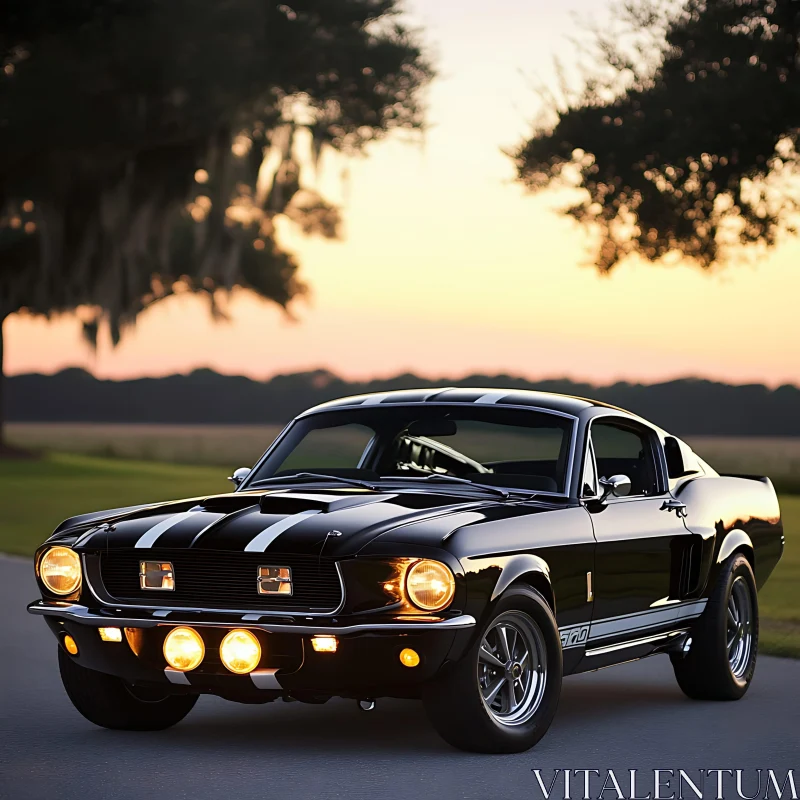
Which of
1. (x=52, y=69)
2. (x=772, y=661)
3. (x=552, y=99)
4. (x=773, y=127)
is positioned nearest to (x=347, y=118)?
(x=52, y=69)

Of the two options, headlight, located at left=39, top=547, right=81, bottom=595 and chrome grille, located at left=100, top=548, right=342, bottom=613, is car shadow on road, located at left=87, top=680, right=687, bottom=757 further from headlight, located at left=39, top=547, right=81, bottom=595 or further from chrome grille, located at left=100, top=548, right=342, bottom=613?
headlight, located at left=39, top=547, right=81, bottom=595

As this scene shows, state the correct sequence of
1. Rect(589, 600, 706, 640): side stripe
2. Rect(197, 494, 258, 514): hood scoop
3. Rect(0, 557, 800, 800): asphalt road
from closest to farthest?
Rect(0, 557, 800, 800): asphalt road < Rect(197, 494, 258, 514): hood scoop < Rect(589, 600, 706, 640): side stripe

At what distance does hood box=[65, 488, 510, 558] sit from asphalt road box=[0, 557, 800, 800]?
900 mm

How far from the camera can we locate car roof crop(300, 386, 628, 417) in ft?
29.1

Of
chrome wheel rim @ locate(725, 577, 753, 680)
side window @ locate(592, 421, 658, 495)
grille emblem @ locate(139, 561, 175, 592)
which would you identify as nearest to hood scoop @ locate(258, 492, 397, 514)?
grille emblem @ locate(139, 561, 175, 592)

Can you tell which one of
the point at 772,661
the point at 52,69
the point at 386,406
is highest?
the point at 52,69

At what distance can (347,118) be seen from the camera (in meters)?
33.7

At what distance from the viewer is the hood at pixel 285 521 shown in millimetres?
7117

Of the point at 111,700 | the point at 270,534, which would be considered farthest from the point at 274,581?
the point at 111,700

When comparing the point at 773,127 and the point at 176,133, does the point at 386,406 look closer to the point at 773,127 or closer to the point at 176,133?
the point at 773,127

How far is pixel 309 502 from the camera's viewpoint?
768cm

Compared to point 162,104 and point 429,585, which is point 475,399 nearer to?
point 429,585

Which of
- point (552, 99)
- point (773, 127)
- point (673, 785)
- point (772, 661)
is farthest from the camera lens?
point (552, 99)

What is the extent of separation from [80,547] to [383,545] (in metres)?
1.49
